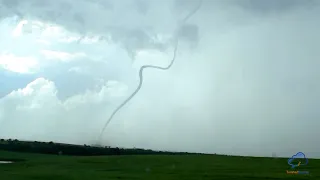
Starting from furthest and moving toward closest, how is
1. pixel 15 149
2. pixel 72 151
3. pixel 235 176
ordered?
pixel 72 151 → pixel 15 149 → pixel 235 176

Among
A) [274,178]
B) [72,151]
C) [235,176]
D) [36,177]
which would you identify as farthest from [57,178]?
[72,151]

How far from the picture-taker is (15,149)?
5002 inches

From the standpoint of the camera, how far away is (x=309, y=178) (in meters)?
49.7

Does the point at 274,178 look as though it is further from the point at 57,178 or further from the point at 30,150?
the point at 30,150

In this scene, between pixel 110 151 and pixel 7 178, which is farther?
pixel 110 151

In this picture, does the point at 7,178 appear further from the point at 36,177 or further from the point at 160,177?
the point at 160,177

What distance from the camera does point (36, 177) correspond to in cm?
5025

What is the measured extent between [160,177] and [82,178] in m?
9.11

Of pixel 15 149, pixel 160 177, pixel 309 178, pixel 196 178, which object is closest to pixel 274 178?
pixel 309 178

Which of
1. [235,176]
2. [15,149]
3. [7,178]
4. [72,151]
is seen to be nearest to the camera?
[7,178]

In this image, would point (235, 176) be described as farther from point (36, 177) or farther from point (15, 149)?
point (15, 149)

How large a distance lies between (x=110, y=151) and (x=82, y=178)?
323 feet

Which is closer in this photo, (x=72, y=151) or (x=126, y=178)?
(x=126, y=178)

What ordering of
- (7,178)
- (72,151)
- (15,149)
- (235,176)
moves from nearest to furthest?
1. (7,178)
2. (235,176)
3. (15,149)
4. (72,151)
